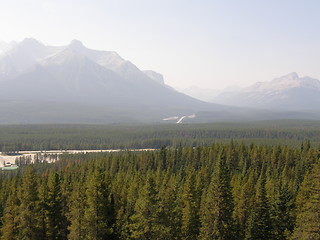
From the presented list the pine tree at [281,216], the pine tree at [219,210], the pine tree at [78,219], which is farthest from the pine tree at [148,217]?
the pine tree at [281,216]

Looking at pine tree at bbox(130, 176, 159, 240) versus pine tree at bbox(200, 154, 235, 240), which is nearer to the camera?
pine tree at bbox(130, 176, 159, 240)

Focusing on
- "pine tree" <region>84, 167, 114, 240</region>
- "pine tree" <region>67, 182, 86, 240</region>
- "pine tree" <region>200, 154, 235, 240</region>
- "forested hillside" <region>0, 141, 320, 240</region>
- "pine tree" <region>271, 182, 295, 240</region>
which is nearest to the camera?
"forested hillside" <region>0, 141, 320, 240</region>

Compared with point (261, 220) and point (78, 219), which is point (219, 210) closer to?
point (261, 220)

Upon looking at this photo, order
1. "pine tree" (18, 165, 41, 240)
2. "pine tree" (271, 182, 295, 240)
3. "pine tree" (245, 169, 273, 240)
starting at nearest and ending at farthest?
"pine tree" (18, 165, 41, 240), "pine tree" (245, 169, 273, 240), "pine tree" (271, 182, 295, 240)

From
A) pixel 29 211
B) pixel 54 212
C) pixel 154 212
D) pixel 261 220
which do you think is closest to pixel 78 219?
pixel 54 212

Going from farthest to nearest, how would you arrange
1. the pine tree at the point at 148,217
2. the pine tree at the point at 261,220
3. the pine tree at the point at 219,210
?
the pine tree at the point at 261,220
the pine tree at the point at 219,210
the pine tree at the point at 148,217

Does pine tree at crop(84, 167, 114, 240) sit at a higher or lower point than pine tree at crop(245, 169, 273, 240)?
higher

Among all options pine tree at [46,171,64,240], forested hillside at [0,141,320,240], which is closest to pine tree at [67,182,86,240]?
forested hillside at [0,141,320,240]

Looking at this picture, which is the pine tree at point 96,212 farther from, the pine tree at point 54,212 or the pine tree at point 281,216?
the pine tree at point 281,216

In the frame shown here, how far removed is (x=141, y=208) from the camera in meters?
35.3

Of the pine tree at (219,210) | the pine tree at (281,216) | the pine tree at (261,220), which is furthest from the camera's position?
the pine tree at (281,216)

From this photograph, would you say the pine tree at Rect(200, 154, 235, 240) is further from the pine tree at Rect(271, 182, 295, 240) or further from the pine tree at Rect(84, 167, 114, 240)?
the pine tree at Rect(84, 167, 114, 240)

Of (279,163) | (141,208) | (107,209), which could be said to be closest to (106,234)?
(107,209)

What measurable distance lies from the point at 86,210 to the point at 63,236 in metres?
13.1
